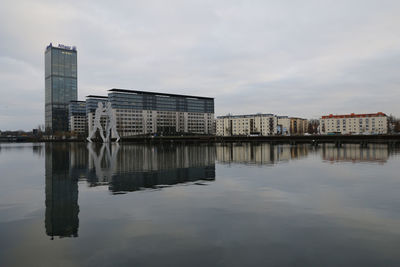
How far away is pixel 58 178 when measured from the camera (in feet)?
87.5

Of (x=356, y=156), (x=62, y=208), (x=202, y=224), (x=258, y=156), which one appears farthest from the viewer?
(x=258, y=156)

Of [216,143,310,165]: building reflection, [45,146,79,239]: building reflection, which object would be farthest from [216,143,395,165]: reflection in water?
[45,146,79,239]: building reflection

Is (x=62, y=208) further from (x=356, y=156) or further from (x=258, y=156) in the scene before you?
(x=356, y=156)

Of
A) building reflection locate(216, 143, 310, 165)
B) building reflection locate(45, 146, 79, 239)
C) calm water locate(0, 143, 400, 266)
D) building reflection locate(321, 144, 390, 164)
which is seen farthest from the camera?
building reflection locate(216, 143, 310, 165)

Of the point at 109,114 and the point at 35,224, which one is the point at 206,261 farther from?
the point at 109,114

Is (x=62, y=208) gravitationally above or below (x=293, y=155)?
below

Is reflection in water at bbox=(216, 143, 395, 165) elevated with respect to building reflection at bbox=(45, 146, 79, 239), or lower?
elevated

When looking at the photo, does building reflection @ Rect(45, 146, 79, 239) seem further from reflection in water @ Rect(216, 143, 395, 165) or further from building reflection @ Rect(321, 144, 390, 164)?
building reflection @ Rect(321, 144, 390, 164)

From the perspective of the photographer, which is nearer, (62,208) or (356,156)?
(62,208)

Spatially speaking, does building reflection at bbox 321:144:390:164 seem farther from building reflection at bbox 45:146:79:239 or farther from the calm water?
building reflection at bbox 45:146:79:239

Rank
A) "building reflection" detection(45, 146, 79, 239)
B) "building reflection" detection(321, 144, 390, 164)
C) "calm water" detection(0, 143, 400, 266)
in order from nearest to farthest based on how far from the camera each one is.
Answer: "calm water" detection(0, 143, 400, 266) < "building reflection" detection(45, 146, 79, 239) < "building reflection" detection(321, 144, 390, 164)

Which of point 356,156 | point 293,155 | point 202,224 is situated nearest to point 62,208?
point 202,224

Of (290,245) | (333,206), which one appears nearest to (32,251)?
(290,245)

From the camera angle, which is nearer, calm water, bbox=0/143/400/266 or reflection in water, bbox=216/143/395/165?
calm water, bbox=0/143/400/266
